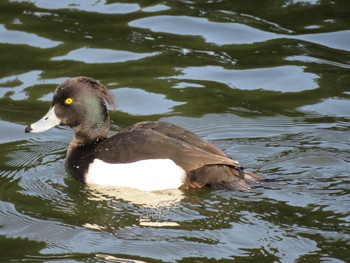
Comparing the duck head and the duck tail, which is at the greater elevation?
the duck head

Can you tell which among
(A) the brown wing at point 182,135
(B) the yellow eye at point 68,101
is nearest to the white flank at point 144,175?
(A) the brown wing at point 182,135

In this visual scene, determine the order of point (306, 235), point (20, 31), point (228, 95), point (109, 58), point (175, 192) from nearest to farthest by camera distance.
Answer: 1. point (306, 235)
2. point (175, 192)
3. point (228, 95)
4. point (109, 58)
5. point (20, 31)

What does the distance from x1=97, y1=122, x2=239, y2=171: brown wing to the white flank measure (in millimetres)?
50

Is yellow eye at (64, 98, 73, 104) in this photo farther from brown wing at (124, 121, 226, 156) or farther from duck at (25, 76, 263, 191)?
brown wing at (124, 121, 226, 156)

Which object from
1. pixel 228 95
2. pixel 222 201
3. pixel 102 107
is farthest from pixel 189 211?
pixel 228 95

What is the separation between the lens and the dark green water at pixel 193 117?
553 centimetres

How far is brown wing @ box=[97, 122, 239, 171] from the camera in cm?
639

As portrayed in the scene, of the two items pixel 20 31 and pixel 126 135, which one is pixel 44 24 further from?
pixel 126 135

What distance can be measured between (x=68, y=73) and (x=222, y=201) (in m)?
3.76

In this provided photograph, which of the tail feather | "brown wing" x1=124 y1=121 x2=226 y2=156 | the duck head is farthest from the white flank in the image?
the duck head

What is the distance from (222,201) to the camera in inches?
244

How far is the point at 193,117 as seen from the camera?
8.20m

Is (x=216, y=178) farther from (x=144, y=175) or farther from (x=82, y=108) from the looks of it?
(x=82, y=108)

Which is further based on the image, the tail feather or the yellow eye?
the yellow eye
